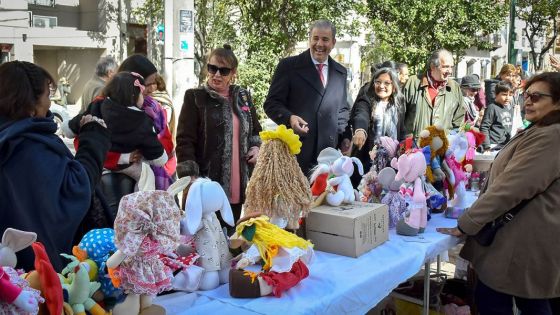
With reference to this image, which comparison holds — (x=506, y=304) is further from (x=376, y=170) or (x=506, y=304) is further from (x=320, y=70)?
(x=320, y=70)

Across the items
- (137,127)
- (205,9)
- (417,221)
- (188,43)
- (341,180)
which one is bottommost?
(417,221)

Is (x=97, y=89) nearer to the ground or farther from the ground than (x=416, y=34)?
nearer to the ground

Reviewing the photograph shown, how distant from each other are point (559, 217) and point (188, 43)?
249 inches

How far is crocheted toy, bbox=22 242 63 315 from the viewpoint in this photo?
1229mm

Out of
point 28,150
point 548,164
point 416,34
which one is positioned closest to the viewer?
point 28,150

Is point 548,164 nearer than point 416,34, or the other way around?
point 548,164

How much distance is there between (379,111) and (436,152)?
2.77ft

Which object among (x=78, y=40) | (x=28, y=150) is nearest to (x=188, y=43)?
(x=28, y=150)

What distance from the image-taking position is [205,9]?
38.0 ft

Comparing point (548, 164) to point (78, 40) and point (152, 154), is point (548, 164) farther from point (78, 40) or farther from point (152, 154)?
point (78, 40)

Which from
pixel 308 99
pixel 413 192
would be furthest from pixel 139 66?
pixel 413 192

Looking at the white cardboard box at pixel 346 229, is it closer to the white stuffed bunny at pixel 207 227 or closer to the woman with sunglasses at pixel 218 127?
the white stuffed bunny at pixel 207 227

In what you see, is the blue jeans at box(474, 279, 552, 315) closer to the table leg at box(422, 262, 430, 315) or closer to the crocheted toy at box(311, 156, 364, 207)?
the table leg at box(422, 262, 430, 315)

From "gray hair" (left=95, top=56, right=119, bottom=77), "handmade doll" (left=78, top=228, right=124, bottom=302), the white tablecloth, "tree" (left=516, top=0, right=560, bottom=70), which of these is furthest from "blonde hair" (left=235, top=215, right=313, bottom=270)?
"tree" (left=516, top=0, right=560, bottom=70)
